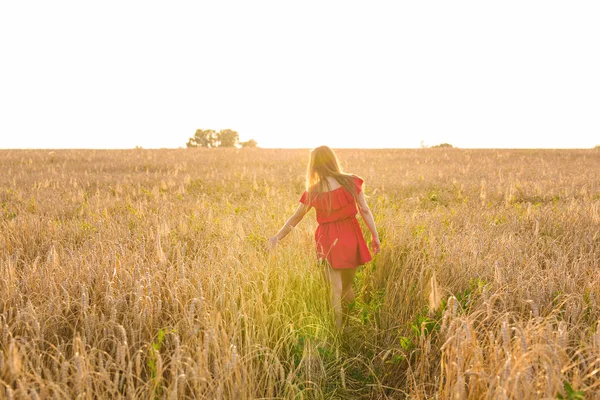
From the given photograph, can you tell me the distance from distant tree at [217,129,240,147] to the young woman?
7177 centimetres

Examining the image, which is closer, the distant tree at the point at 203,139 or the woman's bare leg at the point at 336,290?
the woman's bare leg at the point at 336,290

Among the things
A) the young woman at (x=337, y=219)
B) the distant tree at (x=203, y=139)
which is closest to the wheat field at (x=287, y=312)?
the young woman at (x=337, y=219)

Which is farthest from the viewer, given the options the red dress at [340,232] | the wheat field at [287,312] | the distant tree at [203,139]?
the distant tree at [203,139]

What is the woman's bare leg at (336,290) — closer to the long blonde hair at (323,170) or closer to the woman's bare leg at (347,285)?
the woman's bare leg at (347,285)

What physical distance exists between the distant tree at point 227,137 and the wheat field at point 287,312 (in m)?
69.3

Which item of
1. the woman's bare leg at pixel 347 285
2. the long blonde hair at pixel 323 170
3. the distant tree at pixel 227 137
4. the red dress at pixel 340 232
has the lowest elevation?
the woman's bare leg at pixel 347 285

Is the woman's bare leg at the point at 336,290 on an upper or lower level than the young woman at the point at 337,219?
lower

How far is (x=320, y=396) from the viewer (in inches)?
102

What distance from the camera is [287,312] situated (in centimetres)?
334

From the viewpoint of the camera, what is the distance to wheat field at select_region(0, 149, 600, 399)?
6.57 feet

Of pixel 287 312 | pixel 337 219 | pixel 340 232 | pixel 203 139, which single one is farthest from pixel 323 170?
pixel 203 139

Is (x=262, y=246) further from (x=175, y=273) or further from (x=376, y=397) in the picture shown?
(x=376, y=397)

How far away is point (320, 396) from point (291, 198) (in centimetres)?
584

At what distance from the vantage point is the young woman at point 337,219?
3760 millimetres
